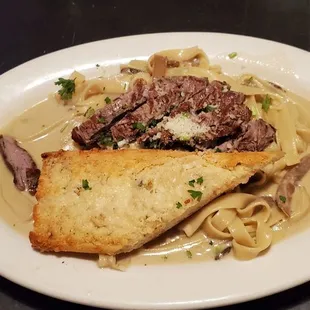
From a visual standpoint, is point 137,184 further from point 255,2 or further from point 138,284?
point 255,2

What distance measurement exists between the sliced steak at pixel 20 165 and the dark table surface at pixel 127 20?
2.25 m

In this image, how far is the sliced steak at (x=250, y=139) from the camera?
5117 mm

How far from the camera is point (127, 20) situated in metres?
8.02

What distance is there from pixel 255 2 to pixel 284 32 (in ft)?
2.74

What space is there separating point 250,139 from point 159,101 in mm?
977

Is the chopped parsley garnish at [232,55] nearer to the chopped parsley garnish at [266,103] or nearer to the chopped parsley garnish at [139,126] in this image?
the chopped parsley garnish at [266,103]

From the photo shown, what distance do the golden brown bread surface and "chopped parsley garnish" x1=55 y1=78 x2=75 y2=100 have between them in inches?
56.2

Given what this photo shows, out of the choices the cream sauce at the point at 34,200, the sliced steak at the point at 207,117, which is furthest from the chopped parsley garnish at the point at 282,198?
→ the sliced steak at the point at 207,117

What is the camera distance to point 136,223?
4.35 meters

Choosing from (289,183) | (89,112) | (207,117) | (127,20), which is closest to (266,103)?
(207,117)

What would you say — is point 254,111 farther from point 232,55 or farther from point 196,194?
Result: point 196,194

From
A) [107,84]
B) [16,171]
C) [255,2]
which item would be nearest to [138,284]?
[16,171]

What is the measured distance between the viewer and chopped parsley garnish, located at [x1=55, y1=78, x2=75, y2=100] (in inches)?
232

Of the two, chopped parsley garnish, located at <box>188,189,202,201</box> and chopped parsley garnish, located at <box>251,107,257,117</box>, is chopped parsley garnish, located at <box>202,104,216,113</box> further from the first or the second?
chopped parsley garnish, located at <box>188,189,202,201</box>
